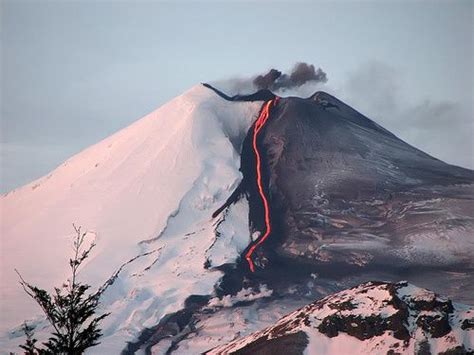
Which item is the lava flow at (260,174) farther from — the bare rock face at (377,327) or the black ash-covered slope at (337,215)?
the bare rock face at (377,327)

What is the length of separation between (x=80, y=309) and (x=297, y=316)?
3068 centimetres

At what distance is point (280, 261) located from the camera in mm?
65875

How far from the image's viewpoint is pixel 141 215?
71.2 meters

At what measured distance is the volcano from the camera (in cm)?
5972

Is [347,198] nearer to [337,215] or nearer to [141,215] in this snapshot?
[337,215]

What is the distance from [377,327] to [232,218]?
25374 millimetres

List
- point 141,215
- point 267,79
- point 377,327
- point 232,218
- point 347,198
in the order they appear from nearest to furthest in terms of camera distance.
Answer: point 377,327 < point 232,218 < point 141,215 < point 347,198 < point 267,79

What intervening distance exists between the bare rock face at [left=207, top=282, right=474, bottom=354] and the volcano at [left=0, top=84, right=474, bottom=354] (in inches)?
325

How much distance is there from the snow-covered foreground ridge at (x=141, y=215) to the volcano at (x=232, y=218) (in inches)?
6.0

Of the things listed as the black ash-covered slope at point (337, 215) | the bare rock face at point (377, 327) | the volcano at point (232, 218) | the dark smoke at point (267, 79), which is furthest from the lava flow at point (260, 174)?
the bare rock face at point (377, 327)

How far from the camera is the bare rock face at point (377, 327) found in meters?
44.2

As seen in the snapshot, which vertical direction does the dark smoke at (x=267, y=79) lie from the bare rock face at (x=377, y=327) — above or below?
above

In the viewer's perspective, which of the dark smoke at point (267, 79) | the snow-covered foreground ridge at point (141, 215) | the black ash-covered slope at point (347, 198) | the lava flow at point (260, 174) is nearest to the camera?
the snow-covered foreground ridge at point (141, 215)

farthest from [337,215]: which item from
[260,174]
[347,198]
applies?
[260,174]
